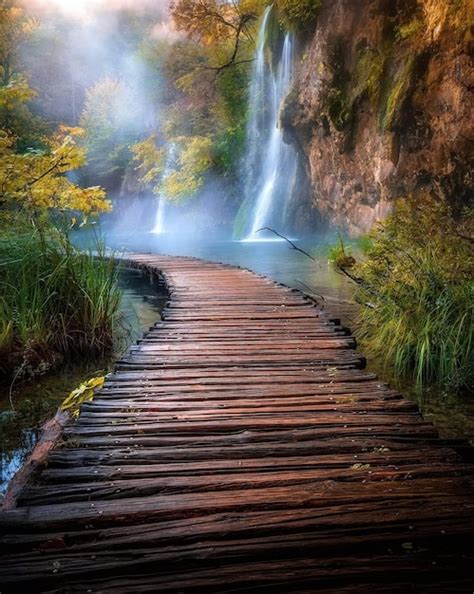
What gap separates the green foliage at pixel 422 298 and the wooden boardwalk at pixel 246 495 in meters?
1.24

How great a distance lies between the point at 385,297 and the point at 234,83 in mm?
21527

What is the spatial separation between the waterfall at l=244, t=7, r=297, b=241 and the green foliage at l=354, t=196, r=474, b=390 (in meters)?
15.4

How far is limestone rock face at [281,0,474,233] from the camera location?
37.2 ft

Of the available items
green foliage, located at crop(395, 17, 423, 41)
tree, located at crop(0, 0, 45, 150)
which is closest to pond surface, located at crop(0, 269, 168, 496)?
green foliage, located at crop(395, 17, 423, 41)

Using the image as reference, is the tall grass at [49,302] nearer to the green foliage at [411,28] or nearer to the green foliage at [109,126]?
the green foliage at [411,28]

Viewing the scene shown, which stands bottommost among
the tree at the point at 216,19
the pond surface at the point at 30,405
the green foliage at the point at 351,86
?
the pond surface at the point at 30,405

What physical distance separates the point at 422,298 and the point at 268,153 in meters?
19.5

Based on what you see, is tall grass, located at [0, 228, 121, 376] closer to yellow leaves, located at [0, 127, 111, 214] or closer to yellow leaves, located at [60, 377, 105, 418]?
yellow leaves, located at [60, 377, 105, 418]

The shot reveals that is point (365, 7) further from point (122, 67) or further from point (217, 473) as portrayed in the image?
point (122, 67)

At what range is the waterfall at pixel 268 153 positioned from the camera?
2092cm

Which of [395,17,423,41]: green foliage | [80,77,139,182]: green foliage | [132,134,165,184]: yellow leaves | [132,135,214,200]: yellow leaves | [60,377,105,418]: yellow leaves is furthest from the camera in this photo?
[80,77,139,182]: green foliage

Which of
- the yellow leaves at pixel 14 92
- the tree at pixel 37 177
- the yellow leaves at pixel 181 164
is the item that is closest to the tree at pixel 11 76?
the yellow leaves at pixel 181 164

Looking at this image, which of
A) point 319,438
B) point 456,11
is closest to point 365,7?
point 456,11

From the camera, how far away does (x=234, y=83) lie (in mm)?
24297
